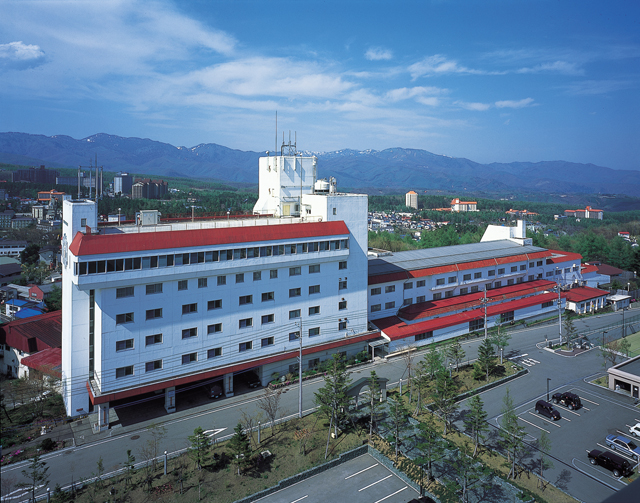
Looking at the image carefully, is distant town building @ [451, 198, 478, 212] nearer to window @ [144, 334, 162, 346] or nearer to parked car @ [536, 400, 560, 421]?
parked car @ [536, 400, 560, 421]

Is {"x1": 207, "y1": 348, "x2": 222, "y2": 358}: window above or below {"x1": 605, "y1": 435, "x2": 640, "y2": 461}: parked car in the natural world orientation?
above

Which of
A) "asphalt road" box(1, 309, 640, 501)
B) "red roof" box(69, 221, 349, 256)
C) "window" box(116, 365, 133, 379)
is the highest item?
"red roof" box(69, 221, 349, 256)

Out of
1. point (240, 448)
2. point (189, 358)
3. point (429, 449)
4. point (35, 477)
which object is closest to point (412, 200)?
point (189, 358)

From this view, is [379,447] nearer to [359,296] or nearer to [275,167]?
[359,296]

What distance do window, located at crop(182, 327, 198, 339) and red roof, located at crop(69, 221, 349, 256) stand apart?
4545 mm

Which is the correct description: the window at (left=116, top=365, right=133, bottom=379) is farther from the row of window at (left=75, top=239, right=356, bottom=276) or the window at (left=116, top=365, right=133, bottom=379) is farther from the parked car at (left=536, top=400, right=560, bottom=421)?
the parked car at (left=536, top=400, right=560, bottom=421)

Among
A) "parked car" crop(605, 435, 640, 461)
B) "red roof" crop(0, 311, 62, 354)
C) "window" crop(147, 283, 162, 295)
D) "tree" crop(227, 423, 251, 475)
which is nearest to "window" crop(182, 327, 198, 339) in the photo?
"window" crop(147, 283, 162, 295)

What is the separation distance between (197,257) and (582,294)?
38.7 metres

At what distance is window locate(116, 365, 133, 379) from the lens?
2184 cm

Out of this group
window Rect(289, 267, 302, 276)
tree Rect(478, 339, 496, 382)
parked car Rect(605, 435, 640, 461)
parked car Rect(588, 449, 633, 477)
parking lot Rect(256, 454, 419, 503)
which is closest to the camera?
parking lot Rect(256, 454, 419, 503)

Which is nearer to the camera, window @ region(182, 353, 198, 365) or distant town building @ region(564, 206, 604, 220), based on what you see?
window @ region(182, 353, 198, 365)

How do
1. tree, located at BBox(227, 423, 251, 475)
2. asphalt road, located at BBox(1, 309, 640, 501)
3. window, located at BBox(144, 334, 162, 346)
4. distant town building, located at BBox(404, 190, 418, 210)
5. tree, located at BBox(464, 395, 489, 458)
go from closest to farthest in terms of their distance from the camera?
tree, located at BBox(227, 423, 251, 475)
asphalt road, located at BBox(1, 309, 640, 501)
tree, located at BBox(464, 395, 489, 458)
window, located at BBox(144, 334, 162, 346)
distant town building, located at BBox(404, 190, 418, 210)

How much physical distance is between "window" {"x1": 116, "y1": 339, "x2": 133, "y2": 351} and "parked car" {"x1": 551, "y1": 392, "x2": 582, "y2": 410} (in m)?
23.4

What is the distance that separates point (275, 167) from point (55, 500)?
2306cm
